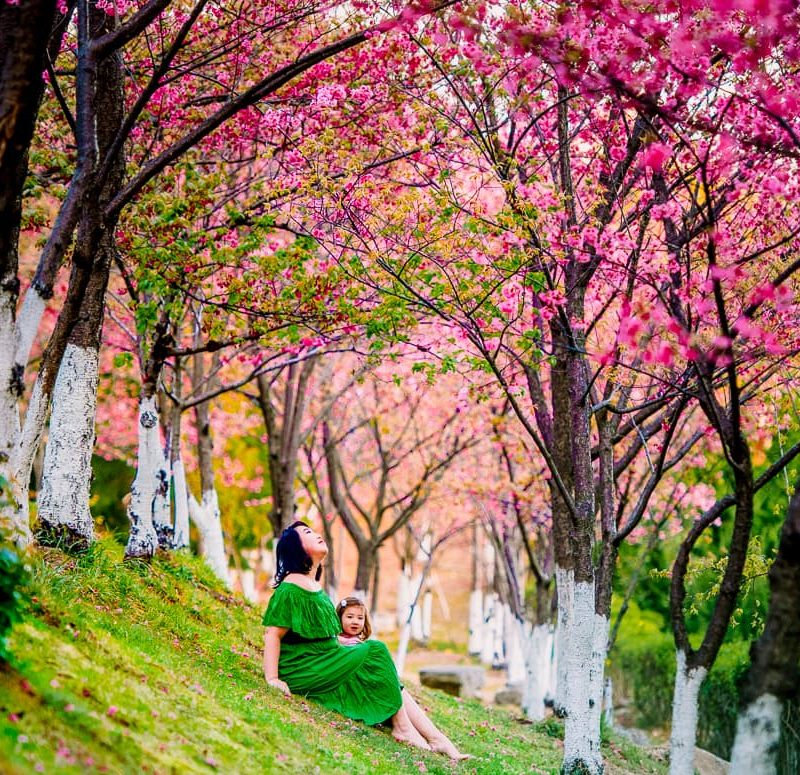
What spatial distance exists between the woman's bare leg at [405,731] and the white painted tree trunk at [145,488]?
3499 millimetres

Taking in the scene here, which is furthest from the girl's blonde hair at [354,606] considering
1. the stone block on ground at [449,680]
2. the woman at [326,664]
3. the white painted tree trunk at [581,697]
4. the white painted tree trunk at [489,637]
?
the white painted tree trunk at [489,637]

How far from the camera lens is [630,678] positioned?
24531 mm

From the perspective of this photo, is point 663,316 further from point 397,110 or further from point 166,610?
point 166,610

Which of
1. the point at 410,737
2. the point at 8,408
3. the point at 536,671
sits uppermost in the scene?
the point at 8,408

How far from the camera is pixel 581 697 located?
9109 millimetres

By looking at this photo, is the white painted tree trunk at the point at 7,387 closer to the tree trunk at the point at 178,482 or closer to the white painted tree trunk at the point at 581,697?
the white painted tree trunk at the point at 581,697

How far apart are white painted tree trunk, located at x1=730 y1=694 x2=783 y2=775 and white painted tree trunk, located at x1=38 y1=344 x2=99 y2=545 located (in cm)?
649

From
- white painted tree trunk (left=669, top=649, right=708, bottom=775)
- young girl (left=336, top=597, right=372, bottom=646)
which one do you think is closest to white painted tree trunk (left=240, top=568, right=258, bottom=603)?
young girl (left=336, top=597, right=372, bottom=646)

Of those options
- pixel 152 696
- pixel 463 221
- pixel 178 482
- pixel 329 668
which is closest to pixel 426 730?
pixel 329 668

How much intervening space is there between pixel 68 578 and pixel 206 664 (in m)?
1.57

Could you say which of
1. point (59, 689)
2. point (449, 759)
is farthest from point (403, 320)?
point (59, 689)

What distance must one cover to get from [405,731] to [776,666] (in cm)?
507

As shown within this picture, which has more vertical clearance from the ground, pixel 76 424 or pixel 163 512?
pixel 76 424

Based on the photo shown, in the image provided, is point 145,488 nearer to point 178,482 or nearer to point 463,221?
point 178,482
